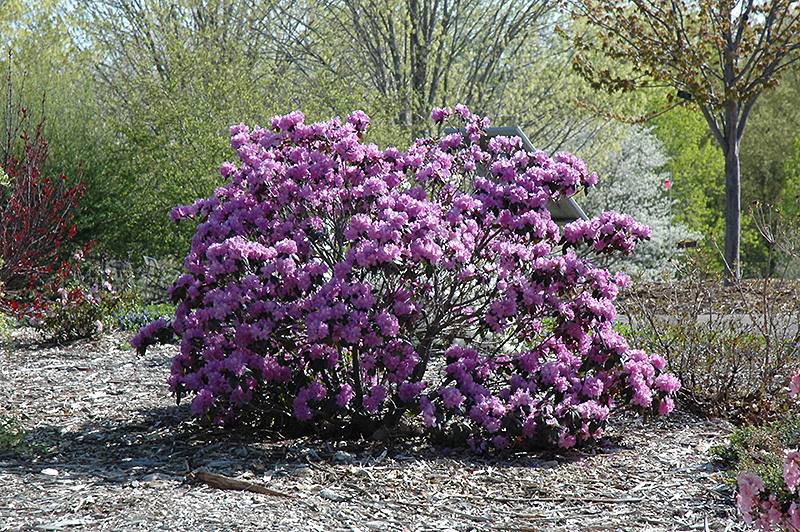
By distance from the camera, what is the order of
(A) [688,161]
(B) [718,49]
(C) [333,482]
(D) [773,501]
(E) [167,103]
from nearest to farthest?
(D) [773,501]
(C) [333,482]
(E) [167,103]
(B) [718,49]
(A) [688,161]

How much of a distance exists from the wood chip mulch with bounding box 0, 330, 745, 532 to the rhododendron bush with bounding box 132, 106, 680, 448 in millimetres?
212

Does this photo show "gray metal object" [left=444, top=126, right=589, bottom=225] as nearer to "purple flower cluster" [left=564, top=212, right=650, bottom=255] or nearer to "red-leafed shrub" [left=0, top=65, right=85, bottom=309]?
"purple flower cluster" [left=564, top=212, right=650, bottom=255]

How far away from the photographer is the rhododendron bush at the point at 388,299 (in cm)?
363

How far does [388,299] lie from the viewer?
3.75 m

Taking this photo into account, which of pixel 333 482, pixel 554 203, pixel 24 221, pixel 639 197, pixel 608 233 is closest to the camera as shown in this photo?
pixel 333 482

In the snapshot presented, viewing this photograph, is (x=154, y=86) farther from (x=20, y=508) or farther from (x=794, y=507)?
(x=794, y=507)

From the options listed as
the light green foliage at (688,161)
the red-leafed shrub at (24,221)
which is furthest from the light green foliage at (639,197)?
the red-leafed shrub at (24,221)

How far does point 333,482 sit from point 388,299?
91cm

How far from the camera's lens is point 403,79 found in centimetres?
1252

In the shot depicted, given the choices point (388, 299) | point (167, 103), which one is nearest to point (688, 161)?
point (167, 103)

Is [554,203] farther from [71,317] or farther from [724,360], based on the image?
[71,317]

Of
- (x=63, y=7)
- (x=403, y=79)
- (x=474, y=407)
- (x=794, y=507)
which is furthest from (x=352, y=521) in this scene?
(x=63, y=7)

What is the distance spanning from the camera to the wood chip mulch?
291cm

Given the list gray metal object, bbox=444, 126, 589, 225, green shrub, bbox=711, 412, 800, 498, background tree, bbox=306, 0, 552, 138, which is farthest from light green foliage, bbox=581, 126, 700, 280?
green shrub, bbox=711, 412, 800, 498
